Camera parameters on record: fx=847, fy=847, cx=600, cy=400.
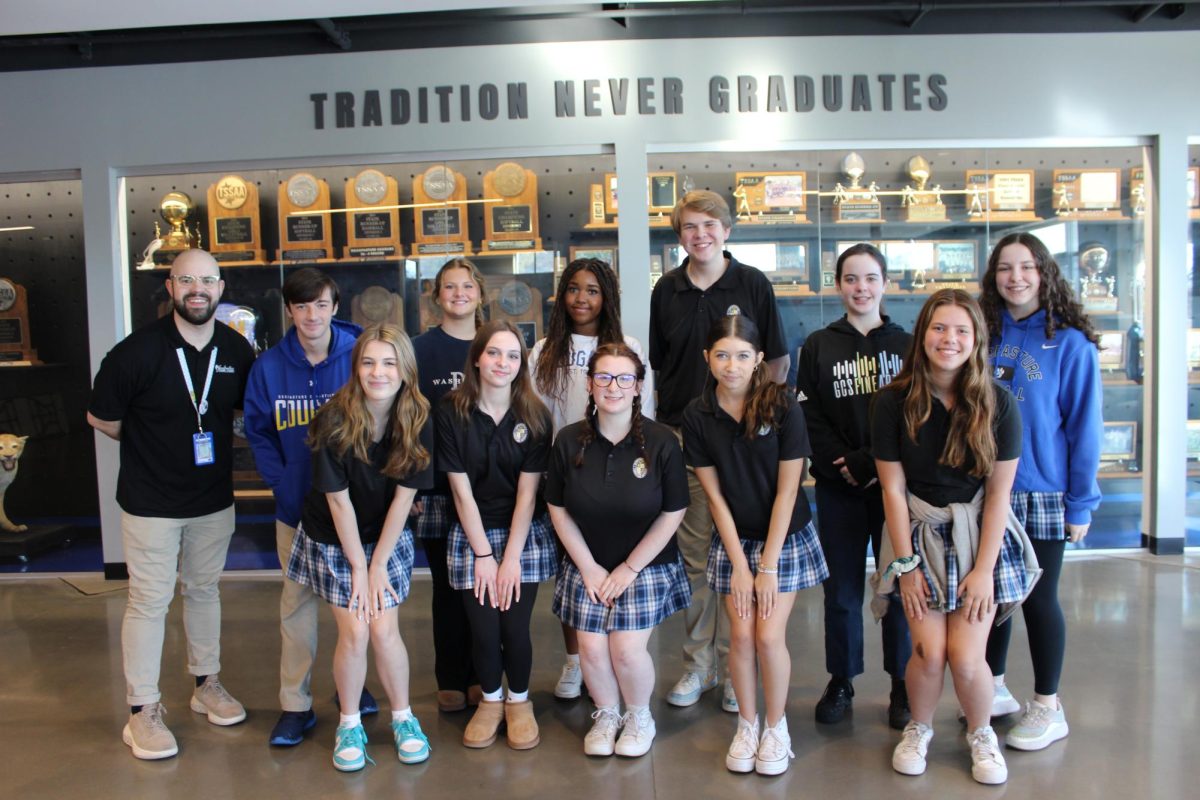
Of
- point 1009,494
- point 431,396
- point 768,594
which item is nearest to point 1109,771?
point 1009,494

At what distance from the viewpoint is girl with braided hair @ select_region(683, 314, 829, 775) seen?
246 cm

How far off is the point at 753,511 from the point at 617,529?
0.41 meters

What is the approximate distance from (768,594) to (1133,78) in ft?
13.3

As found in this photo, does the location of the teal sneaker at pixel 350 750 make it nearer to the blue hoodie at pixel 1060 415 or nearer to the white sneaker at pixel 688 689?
the white sneaker at pixel 688 689

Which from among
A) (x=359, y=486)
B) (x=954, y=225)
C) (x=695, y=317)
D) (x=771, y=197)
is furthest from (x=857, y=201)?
(x=359, y=486)

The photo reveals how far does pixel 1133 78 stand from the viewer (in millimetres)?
4676

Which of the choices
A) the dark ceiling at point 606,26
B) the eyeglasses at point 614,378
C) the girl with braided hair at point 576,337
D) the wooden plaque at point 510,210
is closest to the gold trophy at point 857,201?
the dark ceiling at point 606,26

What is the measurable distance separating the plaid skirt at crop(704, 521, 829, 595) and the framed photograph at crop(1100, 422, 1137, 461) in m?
3.22

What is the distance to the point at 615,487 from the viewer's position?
2.53m

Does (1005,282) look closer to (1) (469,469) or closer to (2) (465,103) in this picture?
(1) (469,469)

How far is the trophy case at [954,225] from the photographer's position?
482 cm

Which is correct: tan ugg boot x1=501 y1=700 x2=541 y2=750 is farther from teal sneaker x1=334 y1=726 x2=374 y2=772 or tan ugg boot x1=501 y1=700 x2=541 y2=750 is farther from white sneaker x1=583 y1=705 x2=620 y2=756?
teal sneaker x1=334 y1=726 x2=374 y2=772

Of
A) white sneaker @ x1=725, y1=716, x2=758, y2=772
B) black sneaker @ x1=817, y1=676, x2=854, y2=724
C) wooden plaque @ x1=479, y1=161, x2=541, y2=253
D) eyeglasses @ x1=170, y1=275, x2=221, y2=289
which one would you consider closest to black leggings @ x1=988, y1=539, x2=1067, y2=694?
black sneaker @ x1=817, y1=676, x2=854, y2=724

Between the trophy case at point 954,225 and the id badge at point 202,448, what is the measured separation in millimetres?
2829
